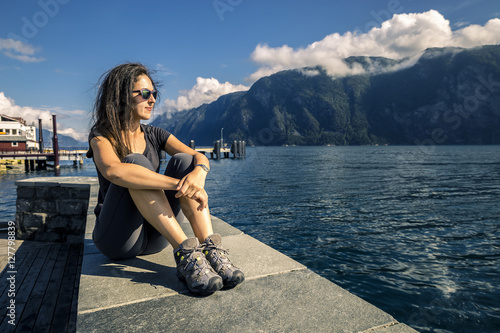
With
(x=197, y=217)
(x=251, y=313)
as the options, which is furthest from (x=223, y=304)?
(x=197, y=217)

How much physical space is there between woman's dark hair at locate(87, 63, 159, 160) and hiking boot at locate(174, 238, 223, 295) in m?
0.89

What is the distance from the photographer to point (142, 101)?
2.46m

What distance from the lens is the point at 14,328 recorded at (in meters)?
2.38

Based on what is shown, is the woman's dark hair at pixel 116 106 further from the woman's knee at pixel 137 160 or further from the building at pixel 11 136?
the building at pixel 11 136

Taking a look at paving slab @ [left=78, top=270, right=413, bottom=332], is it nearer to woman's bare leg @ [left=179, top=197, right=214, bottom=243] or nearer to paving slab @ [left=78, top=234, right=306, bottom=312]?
paving slab @ [left=78, top=234, right=306, bottom=312]

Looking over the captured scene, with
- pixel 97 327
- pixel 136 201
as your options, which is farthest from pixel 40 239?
pixel 97 327

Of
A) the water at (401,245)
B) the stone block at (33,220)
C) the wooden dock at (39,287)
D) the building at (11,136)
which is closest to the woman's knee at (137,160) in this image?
the wooden dock at (39,287)

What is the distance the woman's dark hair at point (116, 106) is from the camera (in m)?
2.29

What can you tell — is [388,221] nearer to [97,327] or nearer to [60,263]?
[60,263]

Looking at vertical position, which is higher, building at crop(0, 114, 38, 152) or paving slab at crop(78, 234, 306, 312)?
building at crop(0, 114, 38, 152)

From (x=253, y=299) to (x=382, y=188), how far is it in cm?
1521

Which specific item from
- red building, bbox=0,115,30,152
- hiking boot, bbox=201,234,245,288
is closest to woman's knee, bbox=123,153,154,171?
hiking boot, bbox=201,234,245,288

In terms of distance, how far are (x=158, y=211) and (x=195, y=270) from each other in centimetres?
46

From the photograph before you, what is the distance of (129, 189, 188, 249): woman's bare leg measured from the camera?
1.99 meters
